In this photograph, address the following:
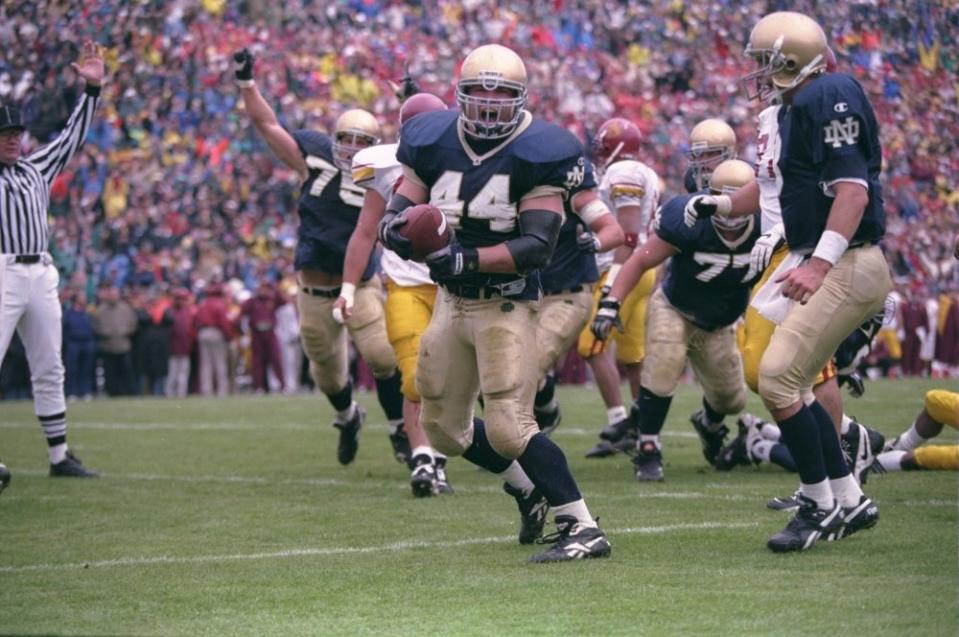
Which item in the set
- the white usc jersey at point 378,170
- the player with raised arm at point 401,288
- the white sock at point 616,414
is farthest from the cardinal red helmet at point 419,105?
the white sock at point 616,414

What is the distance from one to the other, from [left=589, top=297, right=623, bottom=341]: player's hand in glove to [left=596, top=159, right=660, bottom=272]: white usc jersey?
1.21 meters

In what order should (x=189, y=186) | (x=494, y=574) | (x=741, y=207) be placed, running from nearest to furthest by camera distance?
(x=494, y=574), (x=741, y=207), (x=189, y=186)

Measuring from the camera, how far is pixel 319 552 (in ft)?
19.4

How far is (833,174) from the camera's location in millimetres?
5465

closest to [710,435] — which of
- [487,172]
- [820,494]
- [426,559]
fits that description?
[820,494]

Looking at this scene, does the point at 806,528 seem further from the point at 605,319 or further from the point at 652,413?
the point at 652,413

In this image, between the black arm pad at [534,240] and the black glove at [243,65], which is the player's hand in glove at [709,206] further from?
the black glove at [243,65]

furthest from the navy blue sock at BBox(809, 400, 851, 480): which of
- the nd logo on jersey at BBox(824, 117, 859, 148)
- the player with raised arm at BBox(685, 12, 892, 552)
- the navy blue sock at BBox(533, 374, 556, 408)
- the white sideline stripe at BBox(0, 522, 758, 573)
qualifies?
the navy blue sock at BBox(533, 374, 556, 408)

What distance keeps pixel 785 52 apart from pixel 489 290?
1.37 metres

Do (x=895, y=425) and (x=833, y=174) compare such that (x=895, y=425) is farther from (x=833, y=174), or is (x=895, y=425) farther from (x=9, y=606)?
(x=9, y=606)

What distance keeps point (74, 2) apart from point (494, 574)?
16830mm

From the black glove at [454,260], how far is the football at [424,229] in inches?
1.2

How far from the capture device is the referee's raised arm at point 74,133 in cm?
884


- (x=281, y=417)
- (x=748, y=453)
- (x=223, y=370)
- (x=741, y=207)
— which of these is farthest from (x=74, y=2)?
(x=741, y=207)
